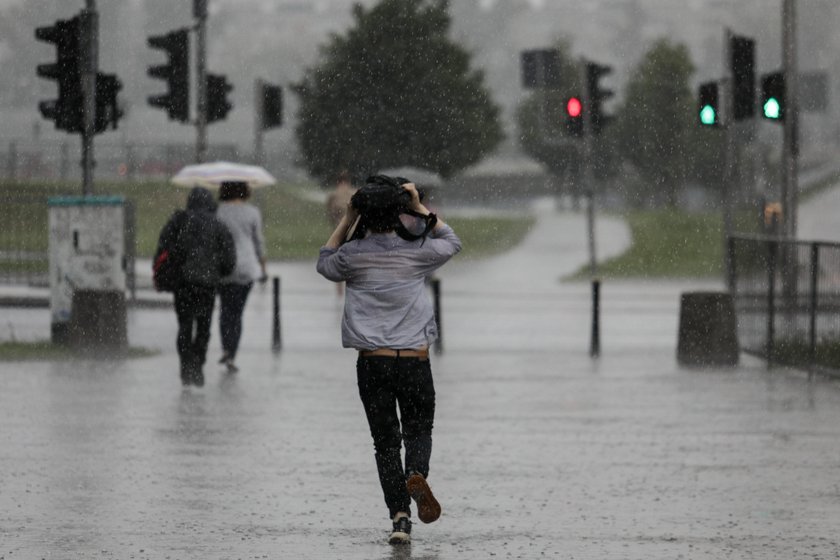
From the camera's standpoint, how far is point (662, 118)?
242 ft

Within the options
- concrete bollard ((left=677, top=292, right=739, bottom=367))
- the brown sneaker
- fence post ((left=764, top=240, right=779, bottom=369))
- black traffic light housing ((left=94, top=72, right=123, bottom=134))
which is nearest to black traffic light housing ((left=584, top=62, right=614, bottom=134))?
fence post ((left=764, top=240, right=779, bottom=369))

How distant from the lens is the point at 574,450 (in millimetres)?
11461

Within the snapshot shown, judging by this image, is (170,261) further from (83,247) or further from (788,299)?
(788,299)

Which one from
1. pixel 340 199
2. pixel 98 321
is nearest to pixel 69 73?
pixel 98 321

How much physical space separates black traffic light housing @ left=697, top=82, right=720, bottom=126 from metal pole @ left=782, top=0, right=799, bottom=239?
1.15 metres

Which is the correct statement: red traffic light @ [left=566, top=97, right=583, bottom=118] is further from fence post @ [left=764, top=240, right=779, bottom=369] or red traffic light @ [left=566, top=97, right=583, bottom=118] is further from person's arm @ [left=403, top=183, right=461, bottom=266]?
person's arm @ [left=403, top=183, right=461, bottom=266]

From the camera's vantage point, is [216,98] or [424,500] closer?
[424,500]

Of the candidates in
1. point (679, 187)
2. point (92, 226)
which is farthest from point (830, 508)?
point (679, 187)

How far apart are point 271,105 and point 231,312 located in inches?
627

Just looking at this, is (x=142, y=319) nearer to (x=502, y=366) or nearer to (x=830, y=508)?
(x=502, y=366)

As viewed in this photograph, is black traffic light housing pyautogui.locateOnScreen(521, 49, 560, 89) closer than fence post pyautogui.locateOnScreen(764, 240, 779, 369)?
No

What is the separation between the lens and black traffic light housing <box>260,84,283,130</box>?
31.7 m

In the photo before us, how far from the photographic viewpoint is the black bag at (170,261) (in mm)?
15164

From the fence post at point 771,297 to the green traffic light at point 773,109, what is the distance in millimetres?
3225
